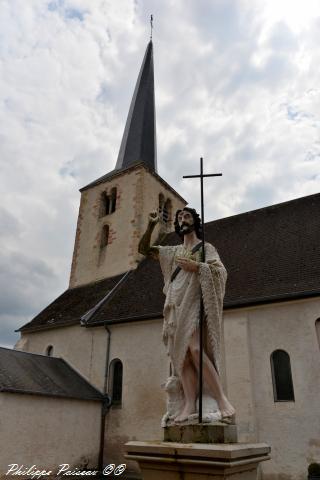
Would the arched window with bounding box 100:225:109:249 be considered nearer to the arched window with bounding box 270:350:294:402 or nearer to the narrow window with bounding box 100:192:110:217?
the narrow window with bounding box 100:192:110:217

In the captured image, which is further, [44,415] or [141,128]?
[141,128]

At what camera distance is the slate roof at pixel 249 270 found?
10.7 meters

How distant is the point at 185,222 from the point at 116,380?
10.5 m

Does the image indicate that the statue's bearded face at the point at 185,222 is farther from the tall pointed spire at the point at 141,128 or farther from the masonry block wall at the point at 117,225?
the tall pointed spire at the point at 141,128

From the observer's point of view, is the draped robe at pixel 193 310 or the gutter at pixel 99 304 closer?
the draped robe at pixel 193 310

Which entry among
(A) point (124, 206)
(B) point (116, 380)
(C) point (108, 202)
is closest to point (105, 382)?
(B) point (116, 380)

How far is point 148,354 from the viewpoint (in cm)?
1234

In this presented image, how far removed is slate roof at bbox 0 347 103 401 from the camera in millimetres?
10672

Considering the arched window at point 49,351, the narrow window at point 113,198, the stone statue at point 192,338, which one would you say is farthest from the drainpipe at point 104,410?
the stone statue at point 192,338

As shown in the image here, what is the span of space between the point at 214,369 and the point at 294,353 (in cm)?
736

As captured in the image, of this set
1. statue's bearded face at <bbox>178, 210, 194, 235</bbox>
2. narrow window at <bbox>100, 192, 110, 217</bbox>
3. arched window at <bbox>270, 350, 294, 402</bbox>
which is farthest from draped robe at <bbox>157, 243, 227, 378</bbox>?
narrow window at <bbox>100, 192, 110, 217</bbox>

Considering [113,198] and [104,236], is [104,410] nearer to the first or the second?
[104,236]

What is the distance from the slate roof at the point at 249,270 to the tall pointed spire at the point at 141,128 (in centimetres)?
597

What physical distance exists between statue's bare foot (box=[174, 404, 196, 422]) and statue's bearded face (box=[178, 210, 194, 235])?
5.65ft
